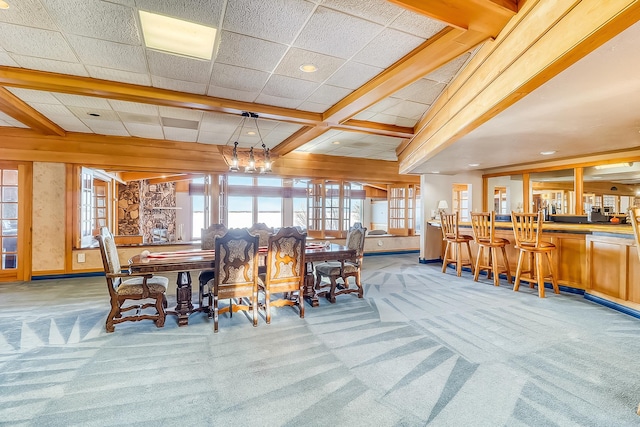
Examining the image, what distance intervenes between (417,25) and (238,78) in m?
1.86

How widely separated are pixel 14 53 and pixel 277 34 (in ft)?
7.77

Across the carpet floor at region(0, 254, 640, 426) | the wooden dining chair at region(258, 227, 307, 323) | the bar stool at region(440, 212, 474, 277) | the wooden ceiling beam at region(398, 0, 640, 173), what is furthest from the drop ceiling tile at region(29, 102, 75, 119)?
the bar stool at region(440, 212, 474, 277)

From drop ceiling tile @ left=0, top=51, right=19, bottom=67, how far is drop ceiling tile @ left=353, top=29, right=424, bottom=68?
10.2 feet

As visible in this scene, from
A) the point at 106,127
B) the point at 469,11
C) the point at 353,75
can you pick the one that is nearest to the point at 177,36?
the point at 353,75

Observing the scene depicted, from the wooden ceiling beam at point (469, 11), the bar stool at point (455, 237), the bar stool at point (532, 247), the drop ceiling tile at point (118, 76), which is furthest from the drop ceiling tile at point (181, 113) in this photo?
the bar stool at point (532, 247)

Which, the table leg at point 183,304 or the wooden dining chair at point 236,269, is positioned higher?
the wooden dining chair at point 236,269

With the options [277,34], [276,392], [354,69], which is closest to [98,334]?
[276,392]

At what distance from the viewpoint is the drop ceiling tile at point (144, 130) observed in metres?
5.07

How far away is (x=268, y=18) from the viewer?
2.28m

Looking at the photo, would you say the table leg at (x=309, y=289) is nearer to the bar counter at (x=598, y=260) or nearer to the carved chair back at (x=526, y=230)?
the carved chair back at (x=526, y=230)

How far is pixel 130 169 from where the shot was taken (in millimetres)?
5895

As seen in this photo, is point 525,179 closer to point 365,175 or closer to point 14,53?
point 365,175

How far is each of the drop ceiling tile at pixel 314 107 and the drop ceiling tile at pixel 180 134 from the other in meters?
2.30

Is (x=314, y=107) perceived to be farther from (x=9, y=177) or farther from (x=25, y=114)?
→ (x=9, y=177)
